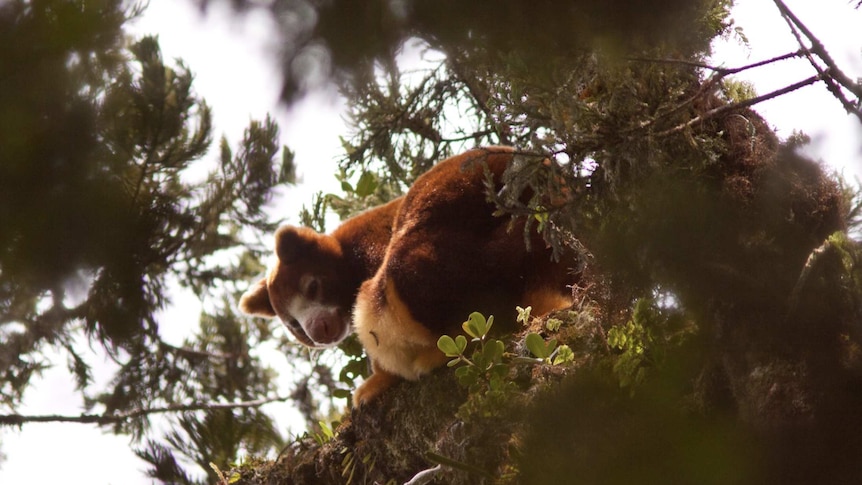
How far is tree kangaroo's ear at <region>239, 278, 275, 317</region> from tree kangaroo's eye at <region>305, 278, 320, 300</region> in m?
0.63

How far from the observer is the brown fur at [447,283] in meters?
3.86

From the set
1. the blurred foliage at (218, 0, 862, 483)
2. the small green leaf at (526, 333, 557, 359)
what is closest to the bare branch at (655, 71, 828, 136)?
the blurred foliage at (218, 0, 862, 483)

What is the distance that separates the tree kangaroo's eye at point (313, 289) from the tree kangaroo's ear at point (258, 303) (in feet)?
2.06

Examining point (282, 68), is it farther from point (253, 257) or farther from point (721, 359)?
point (253, 257)

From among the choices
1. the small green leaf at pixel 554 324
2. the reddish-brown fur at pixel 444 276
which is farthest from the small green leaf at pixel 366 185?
the small green leaf at pixel 554 324

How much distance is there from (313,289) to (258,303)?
0.75 meters

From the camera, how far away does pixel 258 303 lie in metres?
Result: 5.76

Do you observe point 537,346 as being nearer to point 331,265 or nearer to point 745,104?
point 745,104

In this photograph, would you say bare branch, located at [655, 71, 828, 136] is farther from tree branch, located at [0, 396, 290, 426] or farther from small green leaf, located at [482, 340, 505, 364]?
tree branch, located at [0, 396, 290, 426]

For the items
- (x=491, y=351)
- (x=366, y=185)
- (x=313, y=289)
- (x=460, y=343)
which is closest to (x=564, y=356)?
(x=491, y=351)

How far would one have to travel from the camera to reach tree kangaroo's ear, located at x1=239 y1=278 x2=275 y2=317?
575cm

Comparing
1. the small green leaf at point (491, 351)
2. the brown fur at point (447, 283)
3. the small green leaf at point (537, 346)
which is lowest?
the small green leaf at point (537, 346)

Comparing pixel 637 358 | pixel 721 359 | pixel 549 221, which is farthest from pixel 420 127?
pixel 721 359

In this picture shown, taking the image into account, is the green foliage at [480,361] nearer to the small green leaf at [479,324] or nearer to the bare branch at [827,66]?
the small green leaf at [479,324]
